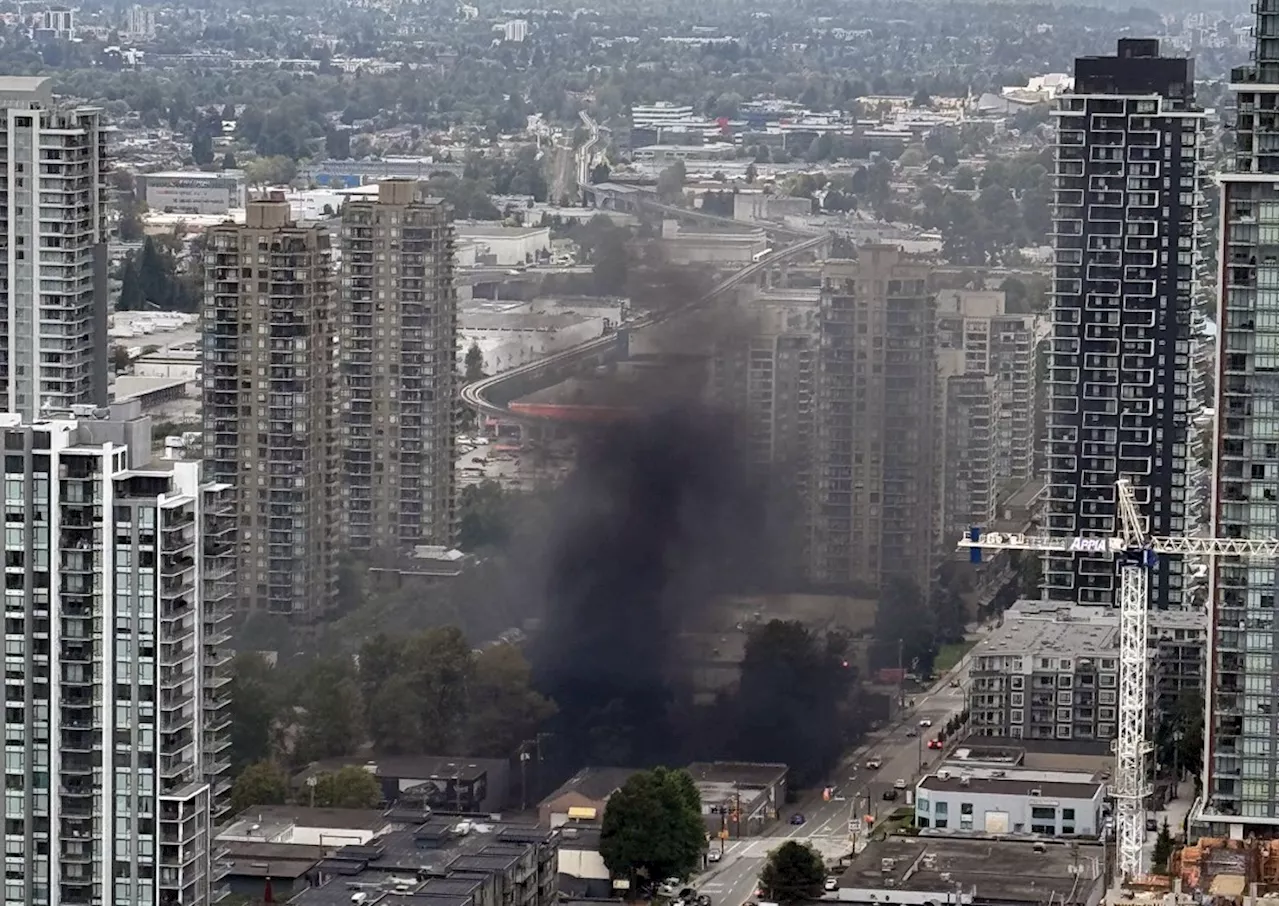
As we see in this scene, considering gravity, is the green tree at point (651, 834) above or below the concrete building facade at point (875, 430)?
below

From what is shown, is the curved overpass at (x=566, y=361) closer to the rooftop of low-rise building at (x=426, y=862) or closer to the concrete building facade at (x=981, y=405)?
the concrete building facade at (x=981, y=405)

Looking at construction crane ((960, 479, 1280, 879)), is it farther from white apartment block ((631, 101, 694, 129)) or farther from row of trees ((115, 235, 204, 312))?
white apartment block ((631, 101, 694, 129))

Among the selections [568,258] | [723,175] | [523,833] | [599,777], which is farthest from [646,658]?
[723,175]

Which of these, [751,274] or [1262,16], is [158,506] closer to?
[1262,16]

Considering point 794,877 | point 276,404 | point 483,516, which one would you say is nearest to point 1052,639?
point 794,877

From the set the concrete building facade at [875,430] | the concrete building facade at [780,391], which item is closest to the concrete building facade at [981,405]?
the concrete building facade at [875,430]

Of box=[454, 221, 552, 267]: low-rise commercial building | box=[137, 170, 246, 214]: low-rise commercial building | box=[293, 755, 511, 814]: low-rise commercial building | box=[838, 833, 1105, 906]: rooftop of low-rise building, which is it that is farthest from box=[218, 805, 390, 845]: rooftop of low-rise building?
box=[137, 170, 246, 214]: low-rise commercial building
